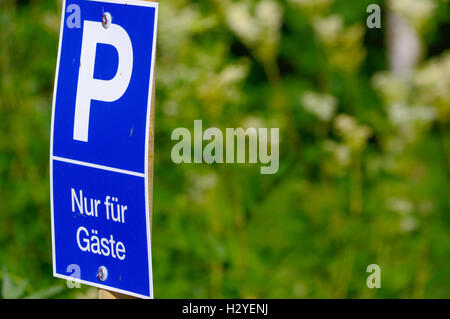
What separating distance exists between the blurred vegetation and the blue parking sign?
529 mm

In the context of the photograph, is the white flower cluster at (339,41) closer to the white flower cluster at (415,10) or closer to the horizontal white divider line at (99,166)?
the white flower cluster at (415,10)

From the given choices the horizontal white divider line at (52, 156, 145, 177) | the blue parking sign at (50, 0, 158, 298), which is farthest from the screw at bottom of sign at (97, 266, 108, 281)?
the horizontal white divider line at (52, 156, 145, 177)

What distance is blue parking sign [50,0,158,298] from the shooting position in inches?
40.0

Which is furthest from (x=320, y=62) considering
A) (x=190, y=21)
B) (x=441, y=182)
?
(x=190, y=21)

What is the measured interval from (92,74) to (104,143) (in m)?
0.11

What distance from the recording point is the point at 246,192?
1955 mm

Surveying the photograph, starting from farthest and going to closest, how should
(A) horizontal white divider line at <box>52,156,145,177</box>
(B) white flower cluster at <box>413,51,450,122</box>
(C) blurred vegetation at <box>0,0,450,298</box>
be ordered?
(B) white flower cluster at <box>413,51,450,122</box> → (C) blurred vegetation at <box>0,0,450,298</box> → (A) horizontal white divider line at <box>52,156,145,177</box>

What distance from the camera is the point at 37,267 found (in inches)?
75.8

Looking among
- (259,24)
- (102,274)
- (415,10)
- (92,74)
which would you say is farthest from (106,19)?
(415,10)

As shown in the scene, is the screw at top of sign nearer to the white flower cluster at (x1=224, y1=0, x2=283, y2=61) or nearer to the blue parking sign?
the blue parking sign

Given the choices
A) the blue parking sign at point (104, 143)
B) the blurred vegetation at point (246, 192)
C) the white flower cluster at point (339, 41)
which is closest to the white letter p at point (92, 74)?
the blue parking sign at point (104, 143)

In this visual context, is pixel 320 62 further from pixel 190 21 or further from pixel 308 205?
pixel 190 21

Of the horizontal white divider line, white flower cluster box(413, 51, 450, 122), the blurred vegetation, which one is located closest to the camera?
the horizontal white divider line

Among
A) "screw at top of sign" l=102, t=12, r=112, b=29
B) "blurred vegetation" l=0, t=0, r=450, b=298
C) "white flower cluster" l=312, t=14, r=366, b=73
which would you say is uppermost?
"white flower cluster" l=312, t=14, r=366, b=73
